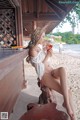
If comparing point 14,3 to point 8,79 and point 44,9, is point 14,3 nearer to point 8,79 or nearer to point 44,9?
point 8,79

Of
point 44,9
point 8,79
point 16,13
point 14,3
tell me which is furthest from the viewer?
point 44,9

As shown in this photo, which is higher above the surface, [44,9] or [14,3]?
[44,9]

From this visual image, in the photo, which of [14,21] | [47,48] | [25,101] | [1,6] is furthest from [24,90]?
[47,48]

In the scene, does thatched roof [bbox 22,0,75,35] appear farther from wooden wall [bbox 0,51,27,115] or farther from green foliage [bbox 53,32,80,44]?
green foliage [bbox 53,32,80,44]

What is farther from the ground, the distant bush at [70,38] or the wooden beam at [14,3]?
the wooden beam at [14,3]

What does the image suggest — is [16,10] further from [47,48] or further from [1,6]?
[47,48]

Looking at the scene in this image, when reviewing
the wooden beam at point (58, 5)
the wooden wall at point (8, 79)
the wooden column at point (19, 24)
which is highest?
the wooden beam at point (58, 5)

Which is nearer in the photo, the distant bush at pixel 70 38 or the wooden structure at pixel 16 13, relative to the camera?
the wooden structure at pixel 16 13

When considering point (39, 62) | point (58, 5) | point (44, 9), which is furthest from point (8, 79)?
point (44, 9)

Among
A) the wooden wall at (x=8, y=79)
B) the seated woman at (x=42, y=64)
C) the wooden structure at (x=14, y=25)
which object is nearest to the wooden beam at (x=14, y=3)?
the wooden structure at (x=14, y=25)

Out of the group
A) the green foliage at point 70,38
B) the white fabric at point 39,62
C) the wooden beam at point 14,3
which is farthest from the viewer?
the green foliage at point 70,38

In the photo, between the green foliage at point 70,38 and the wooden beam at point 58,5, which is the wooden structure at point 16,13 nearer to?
the wooden beam at point 58,5

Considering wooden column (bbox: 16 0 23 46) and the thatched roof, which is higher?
the thatched roof

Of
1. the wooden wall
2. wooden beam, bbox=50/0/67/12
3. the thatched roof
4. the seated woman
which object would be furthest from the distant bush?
the seated woman
